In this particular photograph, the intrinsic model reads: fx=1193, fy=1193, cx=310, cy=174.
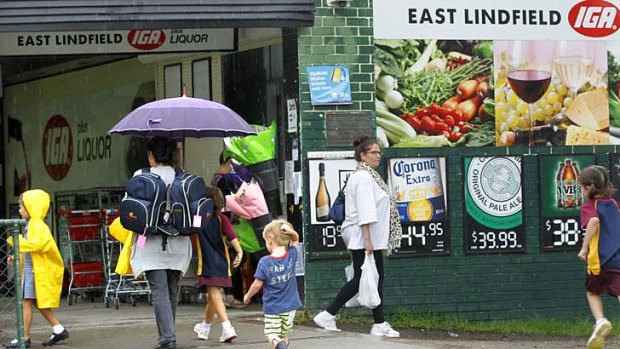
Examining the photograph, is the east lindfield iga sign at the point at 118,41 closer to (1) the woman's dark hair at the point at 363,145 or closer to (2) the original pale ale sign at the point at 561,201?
(1) the woman's dark hair at the point at 363,145

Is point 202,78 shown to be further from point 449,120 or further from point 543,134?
point 543,134

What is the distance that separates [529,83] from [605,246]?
317 cm

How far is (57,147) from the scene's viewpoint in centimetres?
2012

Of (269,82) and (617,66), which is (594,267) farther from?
(269,82)

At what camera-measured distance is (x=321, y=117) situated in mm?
12562

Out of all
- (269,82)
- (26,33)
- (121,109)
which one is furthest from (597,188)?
(121,109)

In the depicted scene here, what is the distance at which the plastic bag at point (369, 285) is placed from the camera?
11.1m

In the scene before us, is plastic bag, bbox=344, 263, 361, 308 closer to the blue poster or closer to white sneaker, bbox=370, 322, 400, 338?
white sneaker, bbox=370, 322, 400, 338

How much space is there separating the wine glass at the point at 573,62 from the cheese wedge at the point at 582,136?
1.24 ft

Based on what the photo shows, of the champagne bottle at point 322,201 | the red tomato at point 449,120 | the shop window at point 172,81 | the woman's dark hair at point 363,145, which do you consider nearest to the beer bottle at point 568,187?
the red tomato at point 449,120

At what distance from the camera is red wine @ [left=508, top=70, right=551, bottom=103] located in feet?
43.7

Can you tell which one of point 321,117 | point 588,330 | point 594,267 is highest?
point 321,117

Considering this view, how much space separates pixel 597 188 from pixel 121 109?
357 inches

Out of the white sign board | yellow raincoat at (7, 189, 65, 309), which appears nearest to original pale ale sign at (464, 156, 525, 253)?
the white sign board
